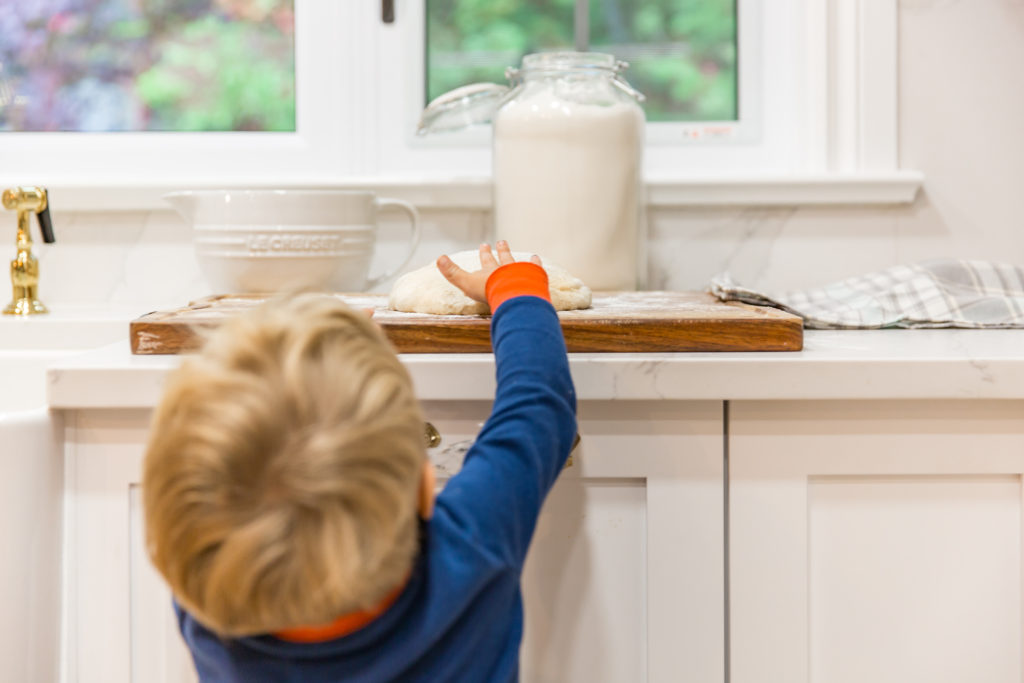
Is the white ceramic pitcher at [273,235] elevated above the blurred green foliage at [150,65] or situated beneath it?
situated beneath

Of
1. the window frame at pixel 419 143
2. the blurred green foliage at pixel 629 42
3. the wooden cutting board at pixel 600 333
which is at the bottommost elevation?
the wooden cutting board at pixel 600 333

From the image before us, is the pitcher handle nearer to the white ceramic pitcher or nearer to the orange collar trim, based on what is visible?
the white ceramic pitcher

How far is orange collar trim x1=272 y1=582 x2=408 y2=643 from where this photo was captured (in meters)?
0.52

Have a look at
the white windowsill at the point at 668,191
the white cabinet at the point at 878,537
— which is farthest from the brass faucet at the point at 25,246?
the white cabinet at the point at 878,537

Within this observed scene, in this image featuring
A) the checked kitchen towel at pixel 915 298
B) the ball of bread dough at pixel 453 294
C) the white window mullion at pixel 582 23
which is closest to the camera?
the ball of bread dough at pixel 453 294

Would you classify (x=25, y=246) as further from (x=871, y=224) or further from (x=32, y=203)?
(x=871, y=224)

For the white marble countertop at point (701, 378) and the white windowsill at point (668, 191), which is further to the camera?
the white windowsill at point (668, 191)

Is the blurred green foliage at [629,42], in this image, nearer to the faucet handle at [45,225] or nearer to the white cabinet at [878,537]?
the faucet handle at [45,225]

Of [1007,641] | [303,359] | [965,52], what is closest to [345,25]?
[965,52]

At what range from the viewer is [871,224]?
1.35 m

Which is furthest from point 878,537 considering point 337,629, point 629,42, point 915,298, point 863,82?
point 629,42

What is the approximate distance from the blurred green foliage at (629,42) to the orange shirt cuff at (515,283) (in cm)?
77

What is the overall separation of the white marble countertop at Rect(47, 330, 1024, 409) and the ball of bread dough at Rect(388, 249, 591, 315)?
A: 4.0 inches

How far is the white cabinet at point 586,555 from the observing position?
798mm
